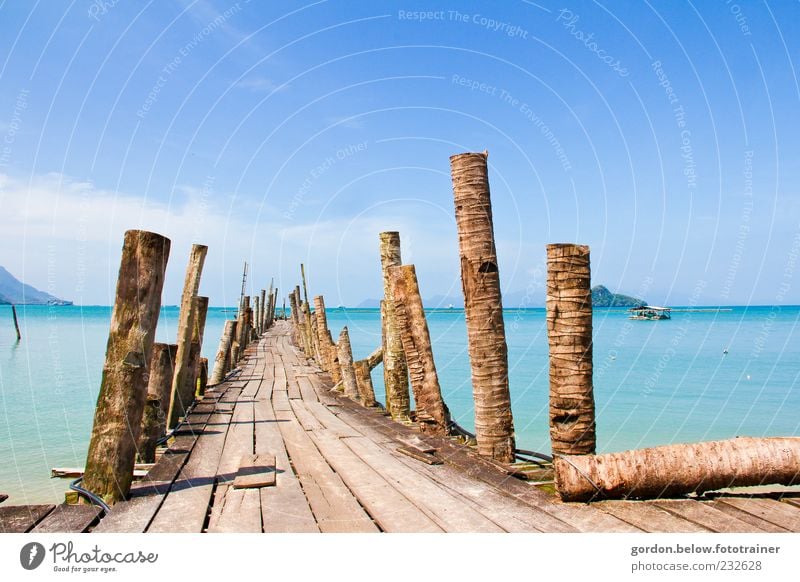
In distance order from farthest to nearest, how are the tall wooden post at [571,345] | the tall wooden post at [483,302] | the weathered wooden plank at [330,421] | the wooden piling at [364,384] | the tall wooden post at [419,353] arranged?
the wooden piling at [364,384] < the weathered wooden plank at [330,421] < the tall wooden post at [419,353] < the tall wooden post at [483,302] < the tall wooden post at [571,345]

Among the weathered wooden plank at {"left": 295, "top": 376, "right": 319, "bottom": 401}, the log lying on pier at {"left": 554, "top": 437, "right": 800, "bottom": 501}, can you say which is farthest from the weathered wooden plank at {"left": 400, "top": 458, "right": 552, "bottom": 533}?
the weathered wooden plank at {"left": 295, "top": 376, "right": 319, "bottom": 401}

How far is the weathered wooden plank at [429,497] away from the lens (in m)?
3.69

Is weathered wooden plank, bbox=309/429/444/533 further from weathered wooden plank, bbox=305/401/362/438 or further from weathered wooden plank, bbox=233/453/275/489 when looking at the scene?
weathered wooden plank, bbox=305/401/362/438

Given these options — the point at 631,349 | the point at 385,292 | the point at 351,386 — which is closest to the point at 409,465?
the point at 385,292

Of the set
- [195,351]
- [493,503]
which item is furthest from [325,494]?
[195,351]

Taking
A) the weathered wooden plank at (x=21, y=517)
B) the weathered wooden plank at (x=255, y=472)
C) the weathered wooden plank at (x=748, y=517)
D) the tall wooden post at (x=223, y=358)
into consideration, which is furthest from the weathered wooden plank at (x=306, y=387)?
the weathered wooden plank at (x=748, y=517)

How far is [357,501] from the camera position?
13.8ft

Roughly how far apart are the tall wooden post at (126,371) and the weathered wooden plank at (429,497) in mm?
2067

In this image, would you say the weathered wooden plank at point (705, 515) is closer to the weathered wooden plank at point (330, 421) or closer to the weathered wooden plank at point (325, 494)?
the weathered wooden plank at point (325, 494)

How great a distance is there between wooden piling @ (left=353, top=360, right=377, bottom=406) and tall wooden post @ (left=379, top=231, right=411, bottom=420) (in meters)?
1.46

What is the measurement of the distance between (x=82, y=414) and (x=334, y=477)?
15.3 m

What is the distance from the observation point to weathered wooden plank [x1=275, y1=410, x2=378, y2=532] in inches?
148

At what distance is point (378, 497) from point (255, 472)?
1.37 meters

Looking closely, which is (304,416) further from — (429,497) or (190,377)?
(429,497)
